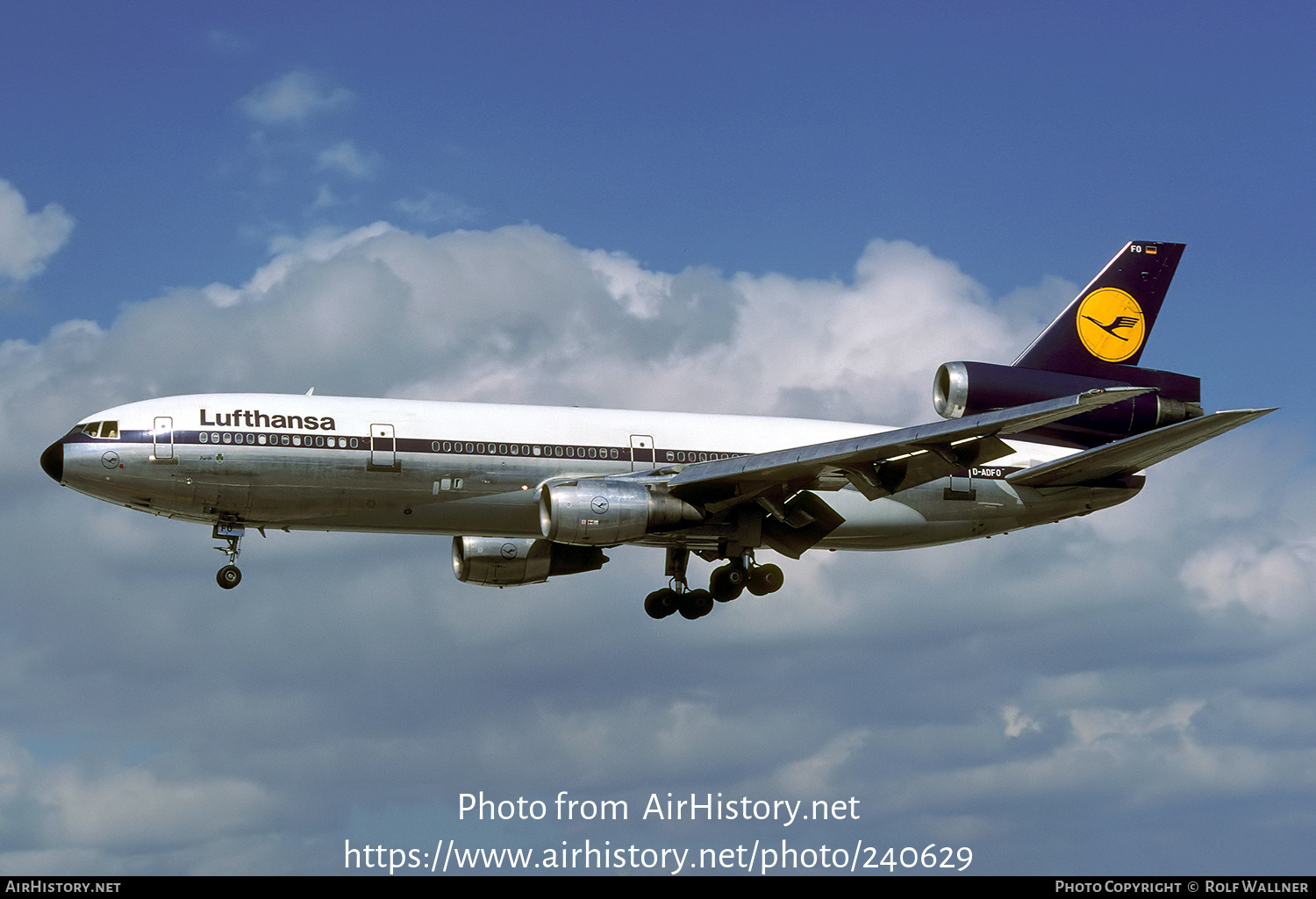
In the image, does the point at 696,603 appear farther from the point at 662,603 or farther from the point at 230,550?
the point at 230,550

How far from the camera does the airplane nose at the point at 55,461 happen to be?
45.7 meters

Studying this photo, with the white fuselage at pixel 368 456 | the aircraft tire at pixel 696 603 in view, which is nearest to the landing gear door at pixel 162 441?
the white fuselage at pixel 368 456

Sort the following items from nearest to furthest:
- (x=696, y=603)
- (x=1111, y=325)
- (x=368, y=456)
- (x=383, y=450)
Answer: (x=368, y=456) → (x=383, y=450) → (x=696, y=603) → (x=1111, y=325)

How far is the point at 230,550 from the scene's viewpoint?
155 feet

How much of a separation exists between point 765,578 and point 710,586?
206 cm

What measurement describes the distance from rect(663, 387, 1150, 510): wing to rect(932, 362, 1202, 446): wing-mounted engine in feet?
11.0

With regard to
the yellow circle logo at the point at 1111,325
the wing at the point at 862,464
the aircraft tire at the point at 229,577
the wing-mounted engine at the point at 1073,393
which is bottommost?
the aircraft tire at the point at 229,577

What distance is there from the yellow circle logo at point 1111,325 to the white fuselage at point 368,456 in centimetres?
1020

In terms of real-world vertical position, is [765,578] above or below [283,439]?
below

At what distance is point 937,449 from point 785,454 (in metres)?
4.25

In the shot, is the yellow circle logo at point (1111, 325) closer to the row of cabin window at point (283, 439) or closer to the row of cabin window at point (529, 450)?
the row of cabin window at point (529, 450)

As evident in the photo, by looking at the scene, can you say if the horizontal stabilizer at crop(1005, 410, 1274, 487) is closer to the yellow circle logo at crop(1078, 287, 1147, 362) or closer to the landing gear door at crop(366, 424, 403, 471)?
the yellow circle logo at crop(1078, 287, 1147, 362)

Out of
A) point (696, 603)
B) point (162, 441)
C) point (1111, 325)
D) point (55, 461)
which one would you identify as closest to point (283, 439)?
point (162, 441)

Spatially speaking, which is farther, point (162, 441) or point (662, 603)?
point (662, 603)
